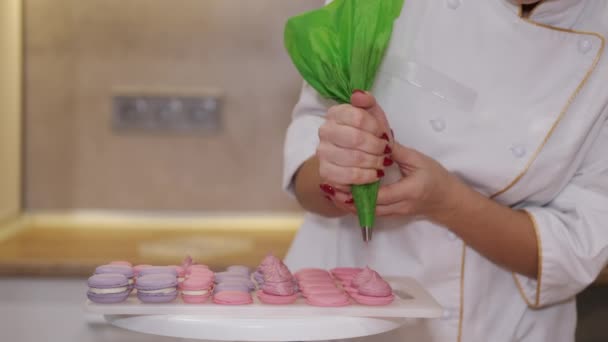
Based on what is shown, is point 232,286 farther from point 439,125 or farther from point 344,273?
point 439,125

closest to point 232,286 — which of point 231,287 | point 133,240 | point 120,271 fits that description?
point 231,287

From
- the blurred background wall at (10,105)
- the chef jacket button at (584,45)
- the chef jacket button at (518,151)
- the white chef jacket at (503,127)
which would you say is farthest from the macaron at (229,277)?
the blurred background wall at (10,105)

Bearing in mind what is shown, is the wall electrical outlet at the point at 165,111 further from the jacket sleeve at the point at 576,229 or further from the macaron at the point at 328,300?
the macaron at the point at 328,300

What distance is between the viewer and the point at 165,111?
6.09 feet

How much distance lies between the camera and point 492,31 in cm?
86

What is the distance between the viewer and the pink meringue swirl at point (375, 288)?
646 mm

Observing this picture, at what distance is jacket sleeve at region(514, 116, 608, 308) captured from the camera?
0.84 m

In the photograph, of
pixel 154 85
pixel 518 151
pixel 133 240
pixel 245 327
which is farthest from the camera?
pixel 154 85

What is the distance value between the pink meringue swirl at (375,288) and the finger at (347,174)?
0.09 metres

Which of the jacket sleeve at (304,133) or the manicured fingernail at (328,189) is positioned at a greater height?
the jacket sleeve at (304,133)

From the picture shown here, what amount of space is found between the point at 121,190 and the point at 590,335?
1171mm

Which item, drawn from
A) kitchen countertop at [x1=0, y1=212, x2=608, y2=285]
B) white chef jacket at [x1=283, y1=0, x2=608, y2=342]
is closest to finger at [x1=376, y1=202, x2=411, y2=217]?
white chef jacket at [x1=283, y1=0, x2=608, y2=342]

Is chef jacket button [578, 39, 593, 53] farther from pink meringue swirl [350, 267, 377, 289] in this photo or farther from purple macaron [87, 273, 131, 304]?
purple macaron [87, 273, 131, 304]

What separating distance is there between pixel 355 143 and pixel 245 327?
19 centimetres
